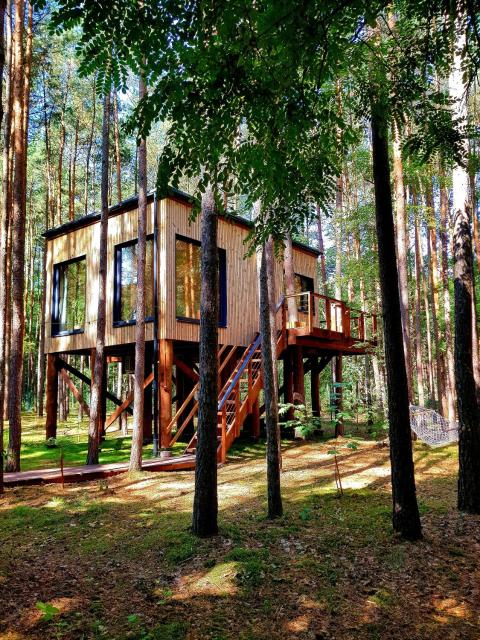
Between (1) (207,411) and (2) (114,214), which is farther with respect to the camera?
(2) (114,214)

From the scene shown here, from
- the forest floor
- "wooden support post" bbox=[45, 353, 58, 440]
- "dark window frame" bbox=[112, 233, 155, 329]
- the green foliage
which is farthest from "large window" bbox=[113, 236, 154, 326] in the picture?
the green foliage

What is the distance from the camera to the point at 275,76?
3139mm

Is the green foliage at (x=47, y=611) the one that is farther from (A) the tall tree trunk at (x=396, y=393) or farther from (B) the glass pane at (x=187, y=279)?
(B) the glass pane at (x=187, y=279)

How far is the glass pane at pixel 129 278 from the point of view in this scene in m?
12.7

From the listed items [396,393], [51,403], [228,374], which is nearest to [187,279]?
[228,374]

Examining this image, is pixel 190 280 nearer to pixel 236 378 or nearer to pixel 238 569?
pixel 236 378

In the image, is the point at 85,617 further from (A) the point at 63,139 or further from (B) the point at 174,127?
→ (A) the point at 63,139

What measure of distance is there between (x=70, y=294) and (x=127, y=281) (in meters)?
2.85

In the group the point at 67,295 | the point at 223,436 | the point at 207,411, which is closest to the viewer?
the point at 207,411

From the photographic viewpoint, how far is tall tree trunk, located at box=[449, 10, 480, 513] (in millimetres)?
5965

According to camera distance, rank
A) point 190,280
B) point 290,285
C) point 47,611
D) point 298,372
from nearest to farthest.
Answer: point 47,611 → point 190,280 → point 298,372 → point 290,285

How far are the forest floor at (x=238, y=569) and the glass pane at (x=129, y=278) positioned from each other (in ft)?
20.1

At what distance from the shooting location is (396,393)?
5180 mm

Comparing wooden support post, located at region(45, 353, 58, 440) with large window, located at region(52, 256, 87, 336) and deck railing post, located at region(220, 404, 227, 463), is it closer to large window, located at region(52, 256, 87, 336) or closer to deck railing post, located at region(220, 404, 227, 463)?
large window, located at region(52, 256, 87, 336)
